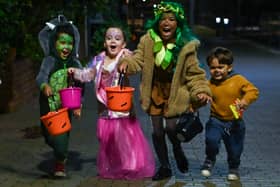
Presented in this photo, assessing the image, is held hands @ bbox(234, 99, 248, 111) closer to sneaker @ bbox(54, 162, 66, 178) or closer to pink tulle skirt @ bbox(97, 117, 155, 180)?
pink tulle skirt @ bbox(97, 117, 155, 180)

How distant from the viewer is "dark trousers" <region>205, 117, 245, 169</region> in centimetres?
654

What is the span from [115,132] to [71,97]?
2.22 feet

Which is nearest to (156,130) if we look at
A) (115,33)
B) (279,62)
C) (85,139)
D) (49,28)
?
(115,33)

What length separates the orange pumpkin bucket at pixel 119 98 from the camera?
6211mm

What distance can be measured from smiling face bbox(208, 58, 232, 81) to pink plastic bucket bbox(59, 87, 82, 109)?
135 cm

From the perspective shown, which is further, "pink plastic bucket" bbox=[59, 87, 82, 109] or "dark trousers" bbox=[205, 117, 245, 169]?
"dark trousers" bbox=[205, 117, 245, 169]

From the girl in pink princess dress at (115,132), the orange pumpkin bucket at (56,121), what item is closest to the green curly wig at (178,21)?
the girl in pink princess dress at (115,132)

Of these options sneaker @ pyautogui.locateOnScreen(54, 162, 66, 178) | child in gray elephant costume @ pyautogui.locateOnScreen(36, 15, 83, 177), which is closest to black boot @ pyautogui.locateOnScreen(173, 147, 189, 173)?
child in gray elephant costume @ pyautogui.locateOnScreen(36, 15, 83, 177)

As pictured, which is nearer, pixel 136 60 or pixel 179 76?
pixel 179 76

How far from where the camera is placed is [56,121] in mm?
6262

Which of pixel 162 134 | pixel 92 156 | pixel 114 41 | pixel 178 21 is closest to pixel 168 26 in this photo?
pixel 178 21

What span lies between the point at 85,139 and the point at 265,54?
17859mm

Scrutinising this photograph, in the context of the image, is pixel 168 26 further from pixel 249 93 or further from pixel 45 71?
pixel 45 71

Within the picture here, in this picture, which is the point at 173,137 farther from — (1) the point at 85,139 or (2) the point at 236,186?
(1) the point at 85,139
